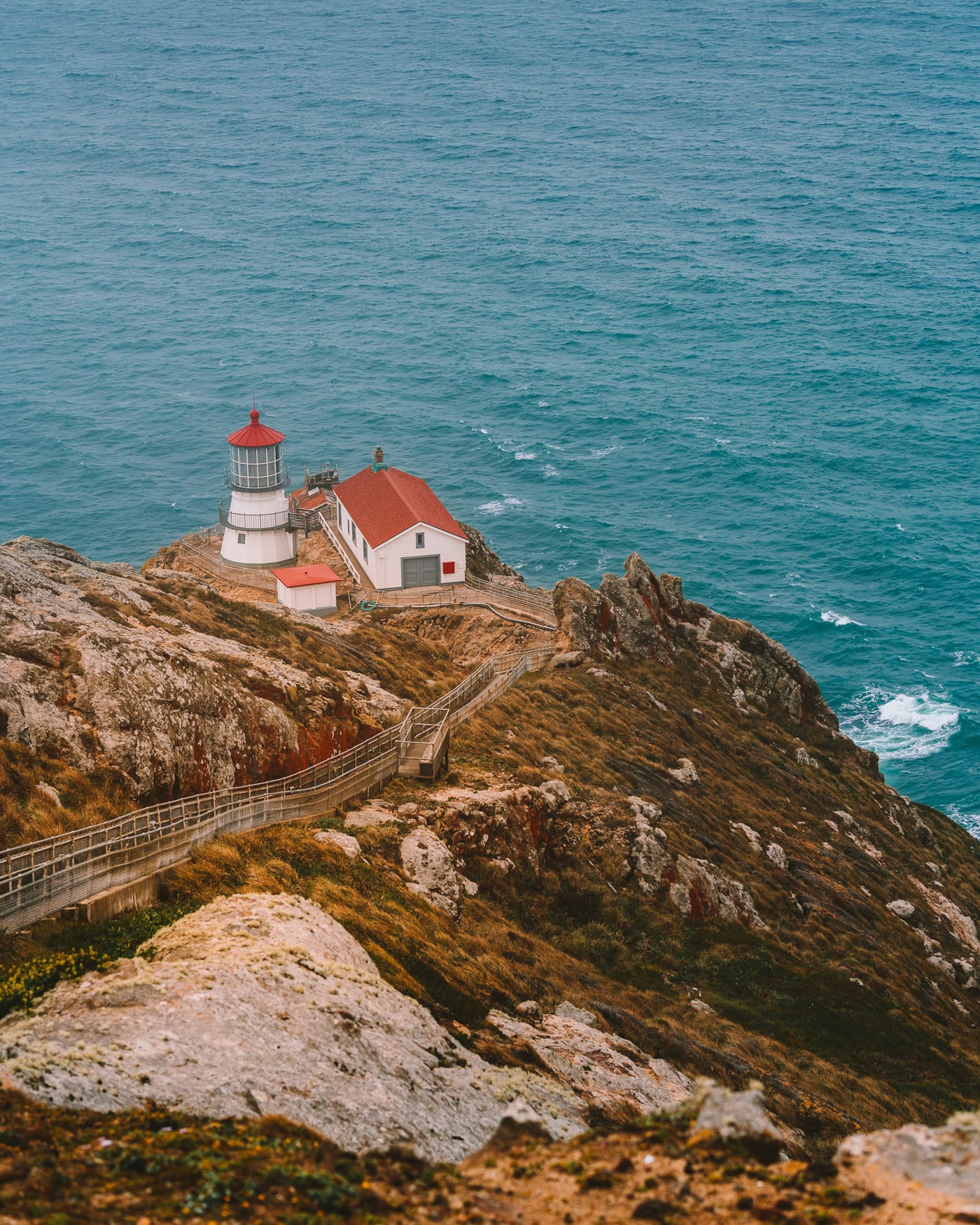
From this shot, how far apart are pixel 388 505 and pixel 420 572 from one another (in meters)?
4.69

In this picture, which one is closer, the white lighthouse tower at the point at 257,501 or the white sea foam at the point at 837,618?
the white lighthouse tower at the point at 257,501

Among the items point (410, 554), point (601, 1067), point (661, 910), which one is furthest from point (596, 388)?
point (601, 1067)

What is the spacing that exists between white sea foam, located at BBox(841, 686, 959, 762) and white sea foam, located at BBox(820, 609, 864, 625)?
9.40 metres

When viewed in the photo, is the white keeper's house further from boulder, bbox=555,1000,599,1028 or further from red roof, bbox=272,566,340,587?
boulder, bbox=555,1000,599,1028

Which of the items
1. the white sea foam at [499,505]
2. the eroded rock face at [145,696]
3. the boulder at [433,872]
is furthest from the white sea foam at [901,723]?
the boulder at [433,872]

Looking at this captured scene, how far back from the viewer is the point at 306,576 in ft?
203

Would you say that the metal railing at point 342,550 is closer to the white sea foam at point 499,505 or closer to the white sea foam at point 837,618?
the white sea foam at point 499,505

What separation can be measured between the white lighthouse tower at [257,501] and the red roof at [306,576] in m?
5.81

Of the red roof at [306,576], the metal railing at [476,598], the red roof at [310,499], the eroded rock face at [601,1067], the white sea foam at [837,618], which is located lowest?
the eroded rock face at [601,1067]

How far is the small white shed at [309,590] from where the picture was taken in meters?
61.1

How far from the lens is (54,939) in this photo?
21156mm

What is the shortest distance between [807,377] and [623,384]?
22163 mm

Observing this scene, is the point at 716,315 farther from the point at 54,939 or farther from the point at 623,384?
the point at 54,939

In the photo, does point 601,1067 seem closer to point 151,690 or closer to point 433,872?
point 433,872
